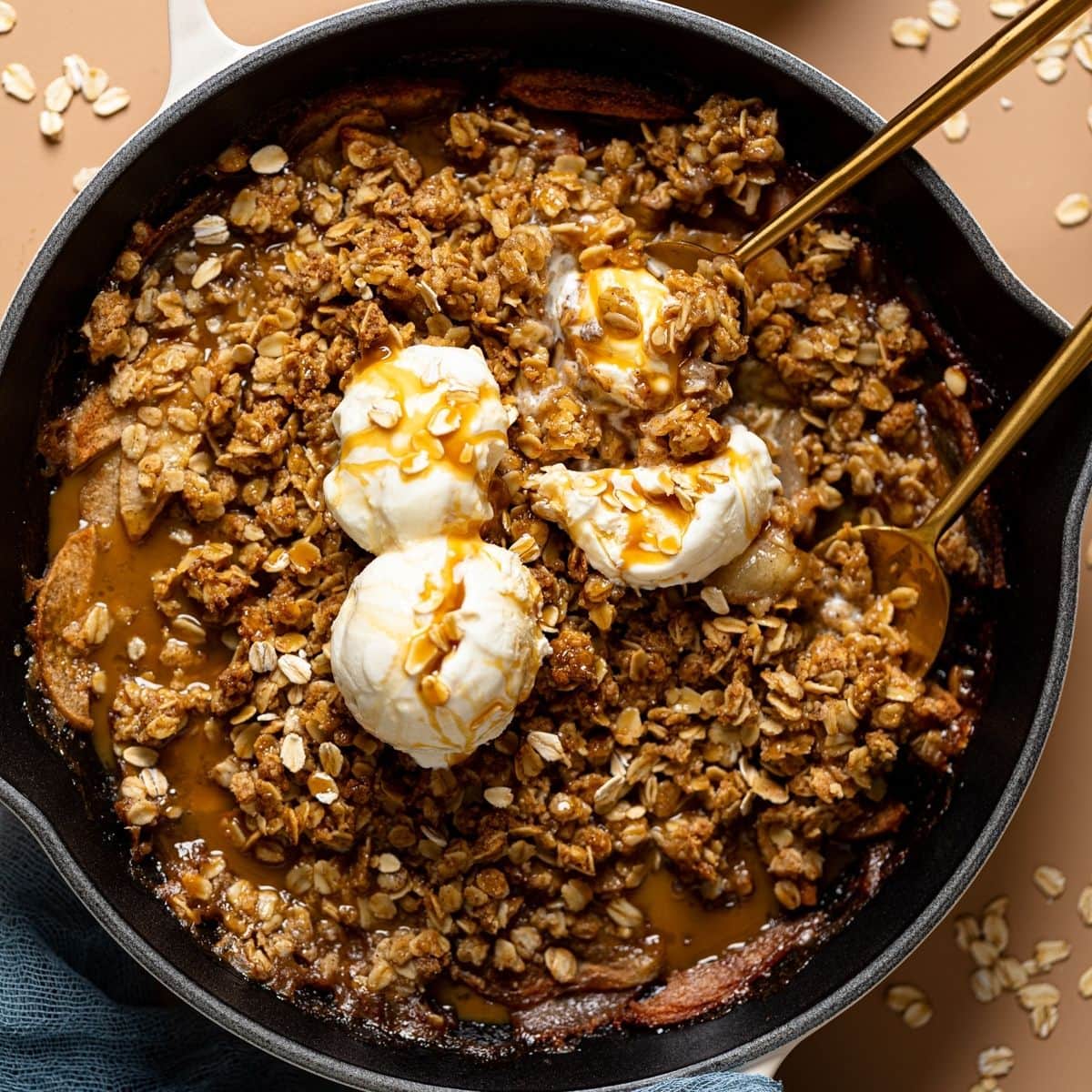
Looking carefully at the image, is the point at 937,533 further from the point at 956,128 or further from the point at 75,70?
the point at 75,70

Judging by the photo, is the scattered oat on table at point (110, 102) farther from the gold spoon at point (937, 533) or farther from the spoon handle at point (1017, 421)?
the spoon handle at point (1017, 421)

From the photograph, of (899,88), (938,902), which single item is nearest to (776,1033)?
(938,902)

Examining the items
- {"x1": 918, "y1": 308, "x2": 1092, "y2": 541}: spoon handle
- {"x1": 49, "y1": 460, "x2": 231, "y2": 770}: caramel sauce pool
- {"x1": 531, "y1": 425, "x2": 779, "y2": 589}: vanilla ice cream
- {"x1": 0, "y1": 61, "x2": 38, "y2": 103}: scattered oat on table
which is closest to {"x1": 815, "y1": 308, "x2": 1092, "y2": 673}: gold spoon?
{"x1": 918, "y1": 308, "x2": 1092, "y2": 541}: spoon handle

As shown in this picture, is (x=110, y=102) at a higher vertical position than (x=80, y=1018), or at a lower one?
higher

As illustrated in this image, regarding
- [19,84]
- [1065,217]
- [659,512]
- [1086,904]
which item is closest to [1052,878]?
[1086,904]

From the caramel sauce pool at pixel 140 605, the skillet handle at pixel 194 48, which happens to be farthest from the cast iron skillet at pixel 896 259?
the caramel sauce pool at pixel 140 605
